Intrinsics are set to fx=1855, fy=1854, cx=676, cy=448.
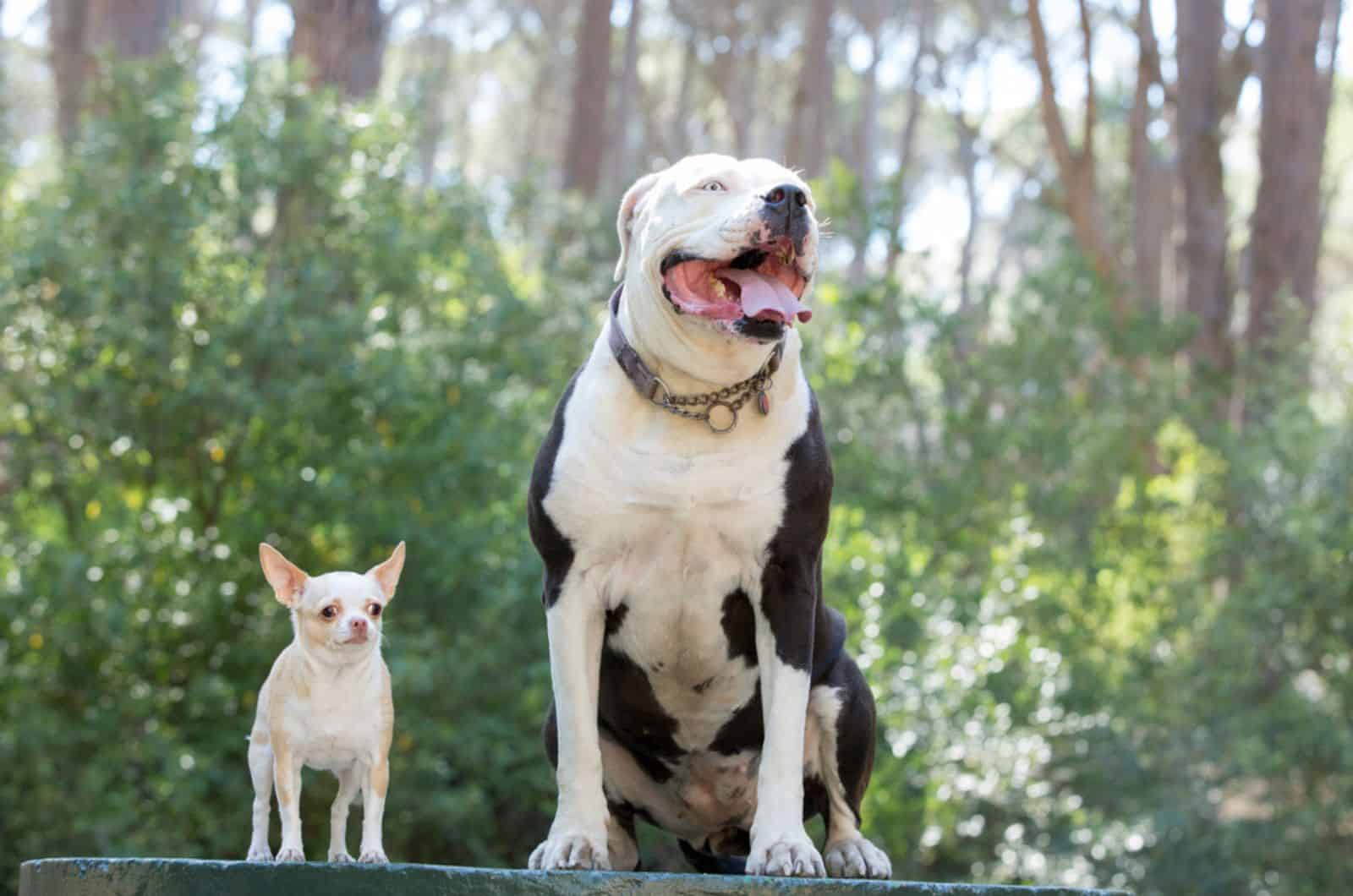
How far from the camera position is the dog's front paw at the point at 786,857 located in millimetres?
3998

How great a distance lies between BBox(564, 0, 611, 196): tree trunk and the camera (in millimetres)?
22859

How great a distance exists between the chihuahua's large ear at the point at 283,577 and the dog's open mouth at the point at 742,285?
1.04 meters

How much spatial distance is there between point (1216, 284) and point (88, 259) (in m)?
14.2

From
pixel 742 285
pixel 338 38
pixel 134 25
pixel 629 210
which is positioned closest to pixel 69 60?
pixel 134 25

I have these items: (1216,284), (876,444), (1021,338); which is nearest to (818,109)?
(1216,284)

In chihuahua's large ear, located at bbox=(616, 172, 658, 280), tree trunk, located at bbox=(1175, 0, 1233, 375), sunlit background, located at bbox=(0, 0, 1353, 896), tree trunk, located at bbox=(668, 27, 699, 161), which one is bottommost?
sunlit background, located at bbox=(0, 0, 1353, 896)

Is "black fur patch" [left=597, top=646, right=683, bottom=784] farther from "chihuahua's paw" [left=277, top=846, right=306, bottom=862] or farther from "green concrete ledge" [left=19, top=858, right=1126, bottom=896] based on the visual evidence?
"chihuahua's paw" [left=277, top=846, right=306, bottom=862]

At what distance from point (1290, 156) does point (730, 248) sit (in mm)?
17843

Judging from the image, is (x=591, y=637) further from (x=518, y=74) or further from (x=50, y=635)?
(x=518, y=74)

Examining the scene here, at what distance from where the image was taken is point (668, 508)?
4.25 meters

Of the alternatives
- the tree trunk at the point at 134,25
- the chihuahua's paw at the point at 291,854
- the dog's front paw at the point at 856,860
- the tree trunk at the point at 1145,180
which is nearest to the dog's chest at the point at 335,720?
the chihuahua's paw at the point at 291,854

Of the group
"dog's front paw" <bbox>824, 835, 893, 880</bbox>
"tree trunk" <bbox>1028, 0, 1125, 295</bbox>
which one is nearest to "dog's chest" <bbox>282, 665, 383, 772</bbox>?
"dog's front paw" <bbox>824, 835, 893, 880</bbox>

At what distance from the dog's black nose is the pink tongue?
18cm

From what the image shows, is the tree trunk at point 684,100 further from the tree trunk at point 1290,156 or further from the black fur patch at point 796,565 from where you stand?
the black fur patch at point 796,565
